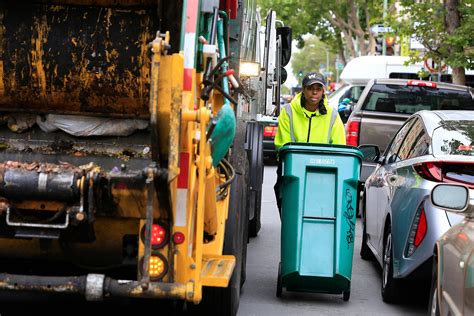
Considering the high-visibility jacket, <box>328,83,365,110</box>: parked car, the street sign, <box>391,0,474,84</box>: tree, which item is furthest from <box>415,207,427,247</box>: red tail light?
<box>328,83,365,110</box>: parked car

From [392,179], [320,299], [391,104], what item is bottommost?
[320,299]

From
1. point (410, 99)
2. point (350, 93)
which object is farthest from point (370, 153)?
point (350, 93)

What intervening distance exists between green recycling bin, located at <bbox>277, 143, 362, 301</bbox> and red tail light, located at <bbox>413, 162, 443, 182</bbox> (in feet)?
1.83

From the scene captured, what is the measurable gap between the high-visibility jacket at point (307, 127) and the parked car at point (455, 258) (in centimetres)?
303

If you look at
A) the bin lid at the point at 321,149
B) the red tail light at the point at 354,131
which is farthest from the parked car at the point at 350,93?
the bin lid at the point at 321,149

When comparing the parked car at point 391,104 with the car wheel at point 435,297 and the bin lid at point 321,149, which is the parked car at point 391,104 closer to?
the bin lid at point 321,149

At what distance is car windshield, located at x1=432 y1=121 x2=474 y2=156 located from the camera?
7.58 metres

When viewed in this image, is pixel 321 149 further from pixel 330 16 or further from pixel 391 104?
pixel 330 16

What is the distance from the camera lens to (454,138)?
7.83 meters

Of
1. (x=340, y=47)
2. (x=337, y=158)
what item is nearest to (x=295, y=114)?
(x=337, y=158)

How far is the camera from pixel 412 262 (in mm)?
7402

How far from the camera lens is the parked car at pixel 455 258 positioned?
4.82m

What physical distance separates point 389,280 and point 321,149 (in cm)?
117

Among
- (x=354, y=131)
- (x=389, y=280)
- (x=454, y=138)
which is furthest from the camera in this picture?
(x=354, y=131)
